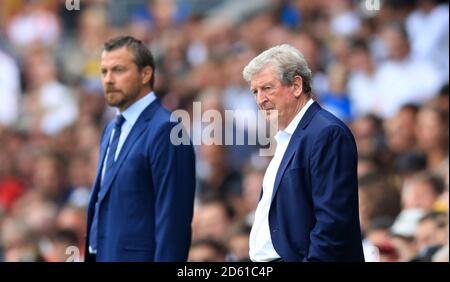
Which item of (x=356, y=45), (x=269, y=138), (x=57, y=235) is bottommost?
(x=57, y=235)

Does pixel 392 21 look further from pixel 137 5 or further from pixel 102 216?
pixel 102 216

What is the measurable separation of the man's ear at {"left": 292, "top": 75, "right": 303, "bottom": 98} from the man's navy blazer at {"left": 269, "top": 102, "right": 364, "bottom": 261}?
8cm

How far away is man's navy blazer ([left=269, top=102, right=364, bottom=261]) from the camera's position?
4.55 meters

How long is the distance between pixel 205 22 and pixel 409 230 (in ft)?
18.9

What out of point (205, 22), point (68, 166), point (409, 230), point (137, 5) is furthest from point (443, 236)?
point (137, 5)

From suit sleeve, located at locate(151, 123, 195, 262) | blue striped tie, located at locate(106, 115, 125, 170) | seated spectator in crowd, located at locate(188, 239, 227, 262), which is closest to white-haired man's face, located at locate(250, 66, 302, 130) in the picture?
suit sleeve, located at locate(151, 123, 195, 262)

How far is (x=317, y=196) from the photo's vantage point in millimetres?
4602

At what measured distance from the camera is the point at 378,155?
9.22 meters

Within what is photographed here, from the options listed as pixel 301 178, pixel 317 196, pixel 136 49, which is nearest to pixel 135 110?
pixel 136 49

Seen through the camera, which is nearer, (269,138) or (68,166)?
(269,138)

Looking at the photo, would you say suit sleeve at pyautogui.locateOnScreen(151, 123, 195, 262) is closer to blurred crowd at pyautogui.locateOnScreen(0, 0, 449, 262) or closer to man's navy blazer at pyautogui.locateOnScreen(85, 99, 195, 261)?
man's navy blazer at pyautogui.locateOnScreen(85, 99, 195, 261)

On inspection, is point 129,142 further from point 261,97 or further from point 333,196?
point 333,196

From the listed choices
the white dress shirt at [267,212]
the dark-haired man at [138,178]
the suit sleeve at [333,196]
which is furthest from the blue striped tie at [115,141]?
the suit sleeve at [333,196]

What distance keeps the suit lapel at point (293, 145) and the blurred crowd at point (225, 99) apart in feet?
3.67
